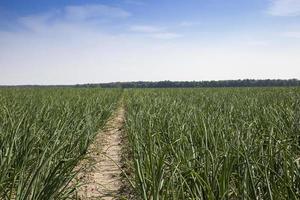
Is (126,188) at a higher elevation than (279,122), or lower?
lower

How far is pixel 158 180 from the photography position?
250cm

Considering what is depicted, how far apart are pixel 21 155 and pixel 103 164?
191 cm

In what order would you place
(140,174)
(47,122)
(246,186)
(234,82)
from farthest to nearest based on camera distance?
1. (234,82)
2. (47,122)
3. (140,174)
4. (246,186)

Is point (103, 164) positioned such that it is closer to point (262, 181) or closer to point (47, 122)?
point (47, 122)

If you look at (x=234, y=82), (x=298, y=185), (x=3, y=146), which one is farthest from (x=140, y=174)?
(x=234, y=82)

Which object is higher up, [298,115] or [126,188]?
[298,115]

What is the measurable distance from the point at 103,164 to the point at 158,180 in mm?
2973

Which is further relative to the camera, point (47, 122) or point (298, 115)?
point (47, 122)

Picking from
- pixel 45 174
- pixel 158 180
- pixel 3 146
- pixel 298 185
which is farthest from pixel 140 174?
pixel 3 146

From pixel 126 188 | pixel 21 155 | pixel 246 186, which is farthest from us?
pixel 126 188

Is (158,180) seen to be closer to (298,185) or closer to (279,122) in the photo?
(298,185)

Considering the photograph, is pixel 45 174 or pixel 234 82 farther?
pixel 234 82

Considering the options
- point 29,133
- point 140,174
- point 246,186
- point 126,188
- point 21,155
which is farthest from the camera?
point 126,188

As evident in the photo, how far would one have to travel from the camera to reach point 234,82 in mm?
114875
